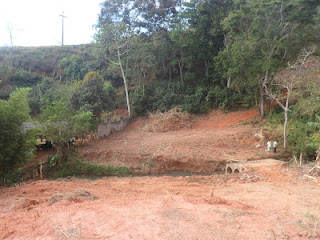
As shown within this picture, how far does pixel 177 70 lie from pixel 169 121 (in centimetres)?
896

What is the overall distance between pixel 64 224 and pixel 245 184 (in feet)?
22.5

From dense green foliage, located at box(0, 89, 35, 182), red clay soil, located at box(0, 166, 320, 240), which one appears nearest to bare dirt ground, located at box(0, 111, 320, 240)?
red clay soil, located at box(0, 166, 320, 240)

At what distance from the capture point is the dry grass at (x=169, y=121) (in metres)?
20.7

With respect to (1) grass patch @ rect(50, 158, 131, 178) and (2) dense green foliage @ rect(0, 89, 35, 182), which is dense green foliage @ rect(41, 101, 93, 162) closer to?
(1) grass patch @ rect(50, 158, 131, 178)

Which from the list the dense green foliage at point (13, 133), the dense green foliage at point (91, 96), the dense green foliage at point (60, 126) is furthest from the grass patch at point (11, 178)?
the dense green foliage at point (91, 96)

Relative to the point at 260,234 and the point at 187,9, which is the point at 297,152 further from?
the point at 187,9

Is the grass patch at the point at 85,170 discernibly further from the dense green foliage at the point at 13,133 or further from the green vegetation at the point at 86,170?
the dense green foliage at the point at 13,133

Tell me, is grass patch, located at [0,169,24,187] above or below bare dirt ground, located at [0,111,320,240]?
below

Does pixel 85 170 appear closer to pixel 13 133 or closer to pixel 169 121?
pixel 13 133

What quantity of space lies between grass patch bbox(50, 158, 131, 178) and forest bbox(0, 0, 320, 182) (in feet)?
1.78

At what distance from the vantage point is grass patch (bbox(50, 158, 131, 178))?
13078 mm

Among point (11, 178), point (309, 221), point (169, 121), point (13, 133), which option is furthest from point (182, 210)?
point (169, 121)

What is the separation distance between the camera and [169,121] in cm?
2112

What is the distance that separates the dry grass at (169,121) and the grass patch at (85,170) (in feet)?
25.7
